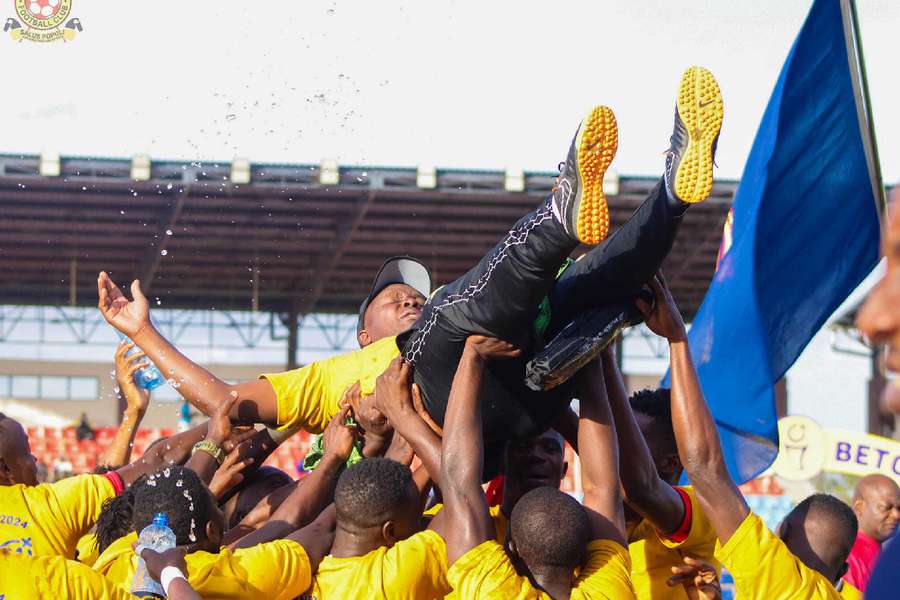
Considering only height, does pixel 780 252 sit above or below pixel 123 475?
above

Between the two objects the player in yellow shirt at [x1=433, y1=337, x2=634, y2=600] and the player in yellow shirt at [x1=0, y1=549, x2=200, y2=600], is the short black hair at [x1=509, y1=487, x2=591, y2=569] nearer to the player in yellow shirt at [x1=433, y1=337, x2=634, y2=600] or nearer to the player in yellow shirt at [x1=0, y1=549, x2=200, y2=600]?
the player in yellow shirt at [x1=433, y1=337, x2=634, y2=600]

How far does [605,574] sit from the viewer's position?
317 centimetres

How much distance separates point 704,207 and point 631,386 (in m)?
10.2

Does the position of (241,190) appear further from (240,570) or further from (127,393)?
(240,570)

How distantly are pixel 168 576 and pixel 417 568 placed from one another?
2.05 ft

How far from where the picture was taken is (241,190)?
17484 millimetres

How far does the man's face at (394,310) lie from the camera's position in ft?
14.7

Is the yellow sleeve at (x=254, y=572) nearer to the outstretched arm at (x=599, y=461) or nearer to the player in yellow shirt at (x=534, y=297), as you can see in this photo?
the player in yellow shirt at (x=534, y=297)

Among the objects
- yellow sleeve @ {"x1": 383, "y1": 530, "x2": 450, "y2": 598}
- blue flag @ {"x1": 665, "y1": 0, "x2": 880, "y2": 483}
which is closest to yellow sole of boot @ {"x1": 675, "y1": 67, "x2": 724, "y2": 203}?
yellow sleeve @ {"x1": 383, "y1": 530, "x2": 450, "y2": 598}

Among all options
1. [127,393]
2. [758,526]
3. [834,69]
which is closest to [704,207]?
[834,69]

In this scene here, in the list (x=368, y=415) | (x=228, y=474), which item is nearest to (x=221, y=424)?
(x=228, y=474)

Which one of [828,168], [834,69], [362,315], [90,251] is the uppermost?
[834,69]

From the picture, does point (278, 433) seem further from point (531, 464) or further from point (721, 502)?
point (721, 502)

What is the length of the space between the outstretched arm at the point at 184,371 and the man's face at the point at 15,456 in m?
0.47
